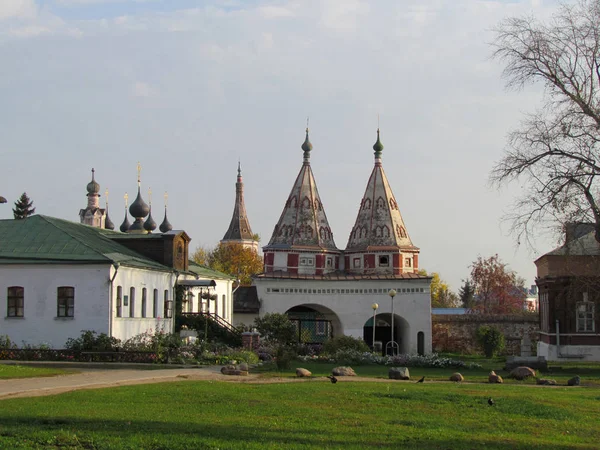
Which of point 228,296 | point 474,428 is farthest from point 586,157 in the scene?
point 228,296

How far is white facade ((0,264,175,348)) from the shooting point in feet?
99.8

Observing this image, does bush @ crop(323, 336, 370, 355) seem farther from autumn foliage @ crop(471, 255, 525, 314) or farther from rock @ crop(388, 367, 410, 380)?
autumn foliage @ crop(471, 255, 525, 314)

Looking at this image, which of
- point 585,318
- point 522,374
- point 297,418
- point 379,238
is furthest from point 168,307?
point 297,418

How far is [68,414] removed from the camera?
13.7 metres

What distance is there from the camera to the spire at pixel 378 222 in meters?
55.8

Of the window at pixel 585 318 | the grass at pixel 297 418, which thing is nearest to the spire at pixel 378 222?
the window at pixel 585 318

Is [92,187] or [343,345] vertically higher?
[92,187]

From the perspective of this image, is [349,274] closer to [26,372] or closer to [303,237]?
[303,237]

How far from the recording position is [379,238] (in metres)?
55.9

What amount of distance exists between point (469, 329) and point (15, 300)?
3293cm

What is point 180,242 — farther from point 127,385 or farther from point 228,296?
point 127,385

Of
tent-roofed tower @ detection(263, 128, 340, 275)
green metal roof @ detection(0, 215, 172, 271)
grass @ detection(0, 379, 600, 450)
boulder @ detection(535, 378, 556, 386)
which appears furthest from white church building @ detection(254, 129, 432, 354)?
grass @ detection(0, 379, 600, 450)

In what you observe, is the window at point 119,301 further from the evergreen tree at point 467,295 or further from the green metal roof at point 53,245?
the evergreen tree at point 467,295

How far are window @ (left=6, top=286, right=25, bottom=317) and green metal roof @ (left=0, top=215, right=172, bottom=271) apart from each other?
0.99m
